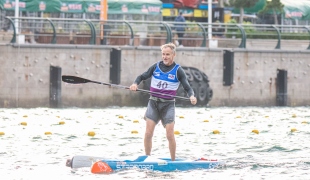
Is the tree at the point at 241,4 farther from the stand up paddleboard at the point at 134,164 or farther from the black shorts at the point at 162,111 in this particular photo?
the stand up paddleboard at the point at 134,164

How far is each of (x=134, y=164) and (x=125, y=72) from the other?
18.8 metres

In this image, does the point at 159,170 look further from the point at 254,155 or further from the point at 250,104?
the point at 250,104

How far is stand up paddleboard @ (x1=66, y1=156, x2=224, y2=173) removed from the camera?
623 inches

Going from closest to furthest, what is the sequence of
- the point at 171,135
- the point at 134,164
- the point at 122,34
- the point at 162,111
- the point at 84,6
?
the point at 134,164, the point at 171,135, the point at 162,111, the point at 122,34, the point at 84,6

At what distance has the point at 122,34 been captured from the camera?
35.3 metres

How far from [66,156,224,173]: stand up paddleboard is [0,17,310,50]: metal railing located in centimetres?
1618

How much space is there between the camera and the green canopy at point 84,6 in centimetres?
3694

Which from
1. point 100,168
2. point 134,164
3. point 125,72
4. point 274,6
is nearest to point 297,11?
point 274,6

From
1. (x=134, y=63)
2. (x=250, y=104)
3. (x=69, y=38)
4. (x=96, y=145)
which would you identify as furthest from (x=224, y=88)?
(x=96, y=145)

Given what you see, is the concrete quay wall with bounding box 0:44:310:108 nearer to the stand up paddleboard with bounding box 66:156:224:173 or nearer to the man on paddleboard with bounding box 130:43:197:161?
the man on paddleboard with bounding box 130:43:197:161

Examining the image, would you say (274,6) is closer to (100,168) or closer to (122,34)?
(122,34)

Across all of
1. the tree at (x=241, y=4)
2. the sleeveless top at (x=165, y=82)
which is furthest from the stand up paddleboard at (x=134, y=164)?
the tree at (x=241, y=4)

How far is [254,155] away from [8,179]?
201 inches

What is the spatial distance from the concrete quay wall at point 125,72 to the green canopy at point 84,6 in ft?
12.4
